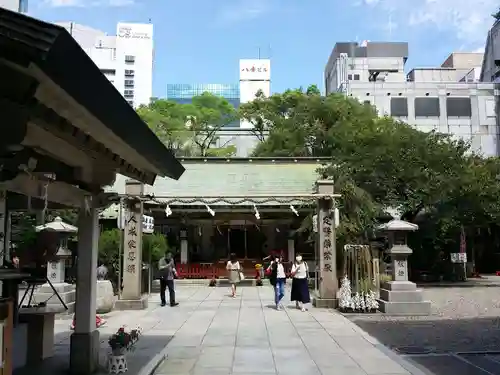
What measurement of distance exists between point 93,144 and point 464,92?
5488cm

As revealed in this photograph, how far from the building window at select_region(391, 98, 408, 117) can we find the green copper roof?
2693cm

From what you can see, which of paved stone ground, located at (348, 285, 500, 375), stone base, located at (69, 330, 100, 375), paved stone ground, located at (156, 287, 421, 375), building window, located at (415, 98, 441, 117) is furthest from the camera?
building window, located at (415, 98, 441, 117)

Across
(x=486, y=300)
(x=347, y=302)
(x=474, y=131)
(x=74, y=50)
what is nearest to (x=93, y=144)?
(x=74, y=50)

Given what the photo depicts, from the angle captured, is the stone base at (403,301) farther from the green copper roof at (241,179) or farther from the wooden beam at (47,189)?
the green copper roof at (241,179)

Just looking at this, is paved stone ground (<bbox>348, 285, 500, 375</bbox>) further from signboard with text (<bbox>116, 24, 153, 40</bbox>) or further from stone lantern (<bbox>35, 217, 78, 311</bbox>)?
signboard with text (<bbox>116, 24, 153, 40</bbox>)

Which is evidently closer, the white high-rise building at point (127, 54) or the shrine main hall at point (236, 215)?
the shrine main hall at point (236, 215)

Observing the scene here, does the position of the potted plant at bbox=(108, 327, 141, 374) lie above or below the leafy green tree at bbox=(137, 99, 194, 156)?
below

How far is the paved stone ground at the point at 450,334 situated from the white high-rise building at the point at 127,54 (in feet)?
259

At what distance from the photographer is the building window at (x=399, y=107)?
53.9 metres

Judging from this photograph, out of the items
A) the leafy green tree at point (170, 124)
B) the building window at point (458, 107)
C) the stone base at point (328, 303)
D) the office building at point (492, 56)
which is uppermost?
the office building at point (492, 56)

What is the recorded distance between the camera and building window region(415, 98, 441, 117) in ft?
176

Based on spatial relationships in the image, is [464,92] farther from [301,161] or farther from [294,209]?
[294,209]

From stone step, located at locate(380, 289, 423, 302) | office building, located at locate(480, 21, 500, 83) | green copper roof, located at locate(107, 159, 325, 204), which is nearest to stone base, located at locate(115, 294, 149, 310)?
stone step, located at locate(380, 289, 423, 302)

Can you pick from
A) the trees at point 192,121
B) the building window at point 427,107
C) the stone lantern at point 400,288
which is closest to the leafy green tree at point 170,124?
the trees at point 192,121
